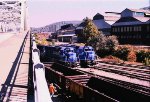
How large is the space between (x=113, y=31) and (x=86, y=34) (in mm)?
18843

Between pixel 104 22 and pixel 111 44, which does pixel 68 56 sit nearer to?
pixel 111 44

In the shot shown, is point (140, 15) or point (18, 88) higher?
point (140, 15)

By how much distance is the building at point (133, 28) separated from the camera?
85062 millimetres

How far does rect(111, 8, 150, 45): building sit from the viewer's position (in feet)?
279

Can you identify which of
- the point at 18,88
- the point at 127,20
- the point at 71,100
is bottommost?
the point at 71,100

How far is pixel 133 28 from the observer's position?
89.4 meters

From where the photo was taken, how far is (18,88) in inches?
465

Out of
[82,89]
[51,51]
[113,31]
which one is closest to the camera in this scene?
[82,89]

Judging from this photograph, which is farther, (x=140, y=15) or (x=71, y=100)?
(x=140, y=15)

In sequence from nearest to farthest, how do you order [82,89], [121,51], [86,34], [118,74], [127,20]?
[82,89], [118,74], [121,51], [86,34], [127,20]

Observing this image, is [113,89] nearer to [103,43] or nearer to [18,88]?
[18,88]

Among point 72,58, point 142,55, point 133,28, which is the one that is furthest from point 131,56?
point 133,28

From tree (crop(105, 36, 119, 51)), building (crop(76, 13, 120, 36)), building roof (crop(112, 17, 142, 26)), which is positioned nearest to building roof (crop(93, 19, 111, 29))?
building (crop(76, 13, 120, 36))

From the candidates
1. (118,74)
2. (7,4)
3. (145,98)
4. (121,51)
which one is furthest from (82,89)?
(7,4)
